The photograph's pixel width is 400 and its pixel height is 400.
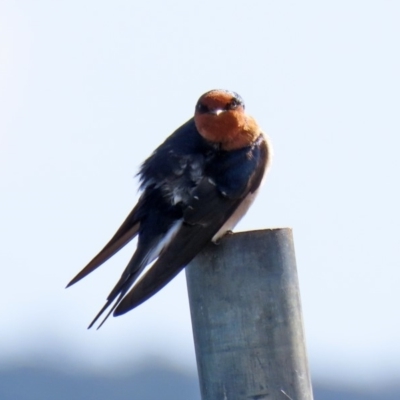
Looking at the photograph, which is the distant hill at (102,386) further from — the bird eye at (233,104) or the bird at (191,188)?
the bird at (191,188)

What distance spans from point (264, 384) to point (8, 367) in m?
41.6

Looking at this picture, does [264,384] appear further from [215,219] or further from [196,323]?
[215,219]

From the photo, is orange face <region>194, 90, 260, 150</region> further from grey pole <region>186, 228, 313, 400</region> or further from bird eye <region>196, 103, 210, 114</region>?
grey pole <region>186, 228, 313, 400</region>

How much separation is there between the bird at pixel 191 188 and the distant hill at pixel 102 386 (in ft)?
111

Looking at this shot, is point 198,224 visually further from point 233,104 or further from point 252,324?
point 252,324

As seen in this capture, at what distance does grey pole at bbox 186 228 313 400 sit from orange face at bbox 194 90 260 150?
1.63 metres

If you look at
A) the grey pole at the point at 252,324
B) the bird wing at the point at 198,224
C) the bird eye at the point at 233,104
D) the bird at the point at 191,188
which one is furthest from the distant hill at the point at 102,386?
the grey pole at the point at 252,324

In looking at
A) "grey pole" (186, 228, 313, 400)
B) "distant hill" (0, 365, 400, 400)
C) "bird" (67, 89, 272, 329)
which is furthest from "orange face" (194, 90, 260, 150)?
"distant hill" (0, 365, 400, 400)

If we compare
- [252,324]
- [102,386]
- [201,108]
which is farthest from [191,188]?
[102,386]

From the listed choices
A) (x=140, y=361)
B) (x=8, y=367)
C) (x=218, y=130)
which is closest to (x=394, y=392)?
(x=140, y=361)

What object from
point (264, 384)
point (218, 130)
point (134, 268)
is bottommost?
point (264, 384)

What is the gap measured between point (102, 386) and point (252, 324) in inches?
1524

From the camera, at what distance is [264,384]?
20.6 ft

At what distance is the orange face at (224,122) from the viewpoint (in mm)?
7992
